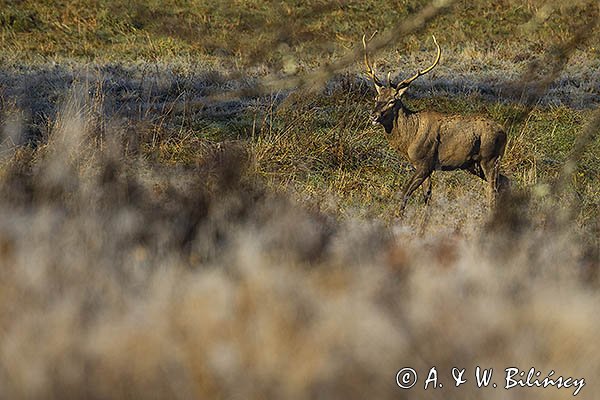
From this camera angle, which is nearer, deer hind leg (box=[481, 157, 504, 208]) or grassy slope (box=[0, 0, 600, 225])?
grassy slope (box=[0, 0, 600, 225])

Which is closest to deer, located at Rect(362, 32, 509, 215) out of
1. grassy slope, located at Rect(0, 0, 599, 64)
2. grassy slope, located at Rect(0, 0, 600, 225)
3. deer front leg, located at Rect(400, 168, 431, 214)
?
deer front leg, located at Rect(400, 168, 431, 214)

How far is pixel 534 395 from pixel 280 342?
0.62 m

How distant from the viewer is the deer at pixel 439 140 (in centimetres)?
844

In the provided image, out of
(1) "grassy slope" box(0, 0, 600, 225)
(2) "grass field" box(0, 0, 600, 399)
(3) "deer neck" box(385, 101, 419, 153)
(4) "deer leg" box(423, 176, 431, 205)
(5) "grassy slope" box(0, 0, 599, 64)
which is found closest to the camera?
(2) "grass field" box(0, 0, 600, 399)

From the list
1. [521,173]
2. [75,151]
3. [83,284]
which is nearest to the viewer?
[83,284]

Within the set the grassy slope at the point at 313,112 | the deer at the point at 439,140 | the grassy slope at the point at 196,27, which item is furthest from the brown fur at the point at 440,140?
the grassy slope at the point at 196,27

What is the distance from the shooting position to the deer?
844cm

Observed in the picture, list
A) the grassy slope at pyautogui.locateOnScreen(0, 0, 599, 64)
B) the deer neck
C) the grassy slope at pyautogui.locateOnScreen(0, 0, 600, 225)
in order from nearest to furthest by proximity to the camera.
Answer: the grassy slope at pyautogui.locateOnScreen(0, 0, 600, 225) < the deer neck < the grassy slope at pyautogui.locateOnScreen(0, 0, 599, 64)

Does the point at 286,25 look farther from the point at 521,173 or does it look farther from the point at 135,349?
the point at 521,173

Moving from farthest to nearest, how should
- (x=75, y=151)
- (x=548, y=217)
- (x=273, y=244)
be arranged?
(x=75, y=151) → (x=548, y=217) → (x=273, y=244)

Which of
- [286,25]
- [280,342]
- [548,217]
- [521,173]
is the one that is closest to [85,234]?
[286,25]

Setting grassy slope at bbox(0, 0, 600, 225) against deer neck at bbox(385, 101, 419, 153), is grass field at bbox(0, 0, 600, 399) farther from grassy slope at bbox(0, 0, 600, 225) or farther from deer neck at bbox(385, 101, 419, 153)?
deer neck at bbox(385, 101, 419, 153)

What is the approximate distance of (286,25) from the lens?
4.41m

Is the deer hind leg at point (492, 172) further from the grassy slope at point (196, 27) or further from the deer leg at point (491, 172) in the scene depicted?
the grassy slope at point (196, 27)
